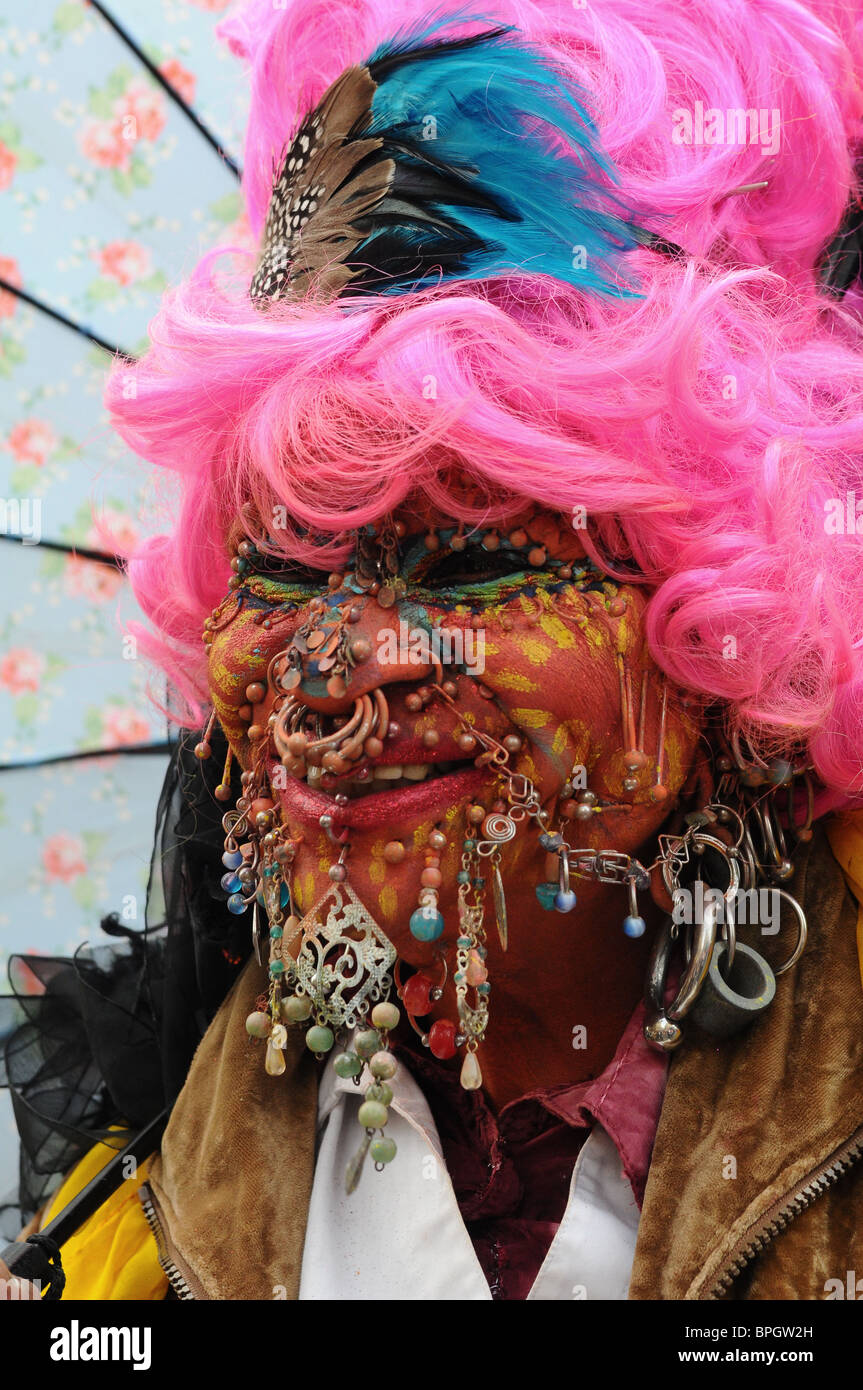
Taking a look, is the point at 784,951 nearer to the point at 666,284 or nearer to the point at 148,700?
the point at 666,284

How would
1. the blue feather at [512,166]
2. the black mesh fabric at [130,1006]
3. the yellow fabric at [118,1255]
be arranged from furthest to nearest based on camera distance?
the black mesh fabric at [130,1006], the yellow fabric at [118,1255], the blue feather at [512,166]

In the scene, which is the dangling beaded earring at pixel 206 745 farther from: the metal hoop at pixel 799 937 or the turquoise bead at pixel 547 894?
the metal hoop at pixel 799 937

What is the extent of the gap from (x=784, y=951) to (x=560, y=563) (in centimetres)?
59

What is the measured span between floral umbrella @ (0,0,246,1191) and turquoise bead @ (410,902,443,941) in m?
0.97

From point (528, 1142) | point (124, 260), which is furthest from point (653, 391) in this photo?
point (124, 260)

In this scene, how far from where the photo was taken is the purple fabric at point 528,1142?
160 cm

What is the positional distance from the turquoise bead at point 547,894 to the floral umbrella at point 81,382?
1004 millimetres

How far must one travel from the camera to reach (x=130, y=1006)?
212 centimetres

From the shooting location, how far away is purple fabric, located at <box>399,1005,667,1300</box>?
62.8 inches

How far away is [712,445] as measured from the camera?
4.87 ft

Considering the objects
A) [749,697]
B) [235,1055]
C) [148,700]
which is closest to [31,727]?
[148,700]

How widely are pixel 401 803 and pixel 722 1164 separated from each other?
23.3 inches
